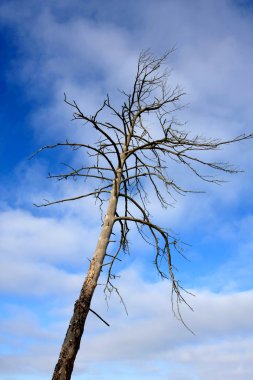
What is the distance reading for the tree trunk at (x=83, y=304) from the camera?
5.68 metres

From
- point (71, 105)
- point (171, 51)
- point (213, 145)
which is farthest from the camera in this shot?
point (171, 51)

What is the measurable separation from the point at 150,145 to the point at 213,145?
4.07 ft

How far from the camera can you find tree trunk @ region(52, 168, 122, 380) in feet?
18.6

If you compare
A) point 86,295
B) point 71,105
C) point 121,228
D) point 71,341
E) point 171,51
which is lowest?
point 71,341

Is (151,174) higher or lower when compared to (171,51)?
lower

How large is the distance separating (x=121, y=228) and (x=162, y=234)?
1.02 metres

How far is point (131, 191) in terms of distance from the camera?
8.11 metres

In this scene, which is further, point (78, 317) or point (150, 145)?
point (150, 145)

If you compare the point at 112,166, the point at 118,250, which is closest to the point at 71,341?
the point at 118,250

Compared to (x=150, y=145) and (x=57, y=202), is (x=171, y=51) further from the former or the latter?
(x=57, y=202)

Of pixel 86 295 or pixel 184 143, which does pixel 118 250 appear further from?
pixel 184 143

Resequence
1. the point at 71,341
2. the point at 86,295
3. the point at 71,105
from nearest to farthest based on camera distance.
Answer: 1. the point at 71,341
2. the point at 86,295
3. the point at 71,105

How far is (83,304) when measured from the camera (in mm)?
6168

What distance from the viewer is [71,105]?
23.3 ft
